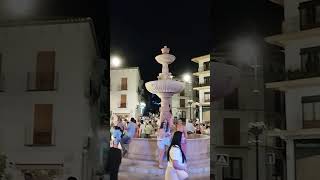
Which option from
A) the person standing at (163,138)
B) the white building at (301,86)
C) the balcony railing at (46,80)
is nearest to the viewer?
the white building at (301,86)

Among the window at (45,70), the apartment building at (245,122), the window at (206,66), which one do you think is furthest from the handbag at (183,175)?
the window at (45,70)

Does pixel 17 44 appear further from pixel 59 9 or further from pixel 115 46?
pixel 115 46

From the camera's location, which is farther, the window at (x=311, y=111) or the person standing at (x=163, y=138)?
the person standing at (x=163, y=138)

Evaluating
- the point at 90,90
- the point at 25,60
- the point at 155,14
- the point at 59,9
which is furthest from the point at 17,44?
the point at 155,14

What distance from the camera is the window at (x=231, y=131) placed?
2199mm

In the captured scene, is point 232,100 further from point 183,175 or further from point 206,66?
point 183,175

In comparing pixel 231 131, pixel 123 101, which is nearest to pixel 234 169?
pixel 231 131

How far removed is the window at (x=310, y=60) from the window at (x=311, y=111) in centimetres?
12

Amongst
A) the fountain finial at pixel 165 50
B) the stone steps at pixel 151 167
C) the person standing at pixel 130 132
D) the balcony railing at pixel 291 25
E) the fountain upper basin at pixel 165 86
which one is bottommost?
the stone steps at pixel 151 167

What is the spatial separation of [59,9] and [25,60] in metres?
0.30

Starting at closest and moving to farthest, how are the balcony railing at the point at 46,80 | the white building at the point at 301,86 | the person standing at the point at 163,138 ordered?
the white building at the point at 301,86 → the person standing at the point at 163,138 → the balcony railing at the point at 46,80

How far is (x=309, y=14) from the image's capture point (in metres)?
2.06

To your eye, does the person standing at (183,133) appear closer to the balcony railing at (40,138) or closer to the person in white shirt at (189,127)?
the person in white shirt at (189,127)

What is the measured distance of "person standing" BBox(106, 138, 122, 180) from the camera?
2215 mm
